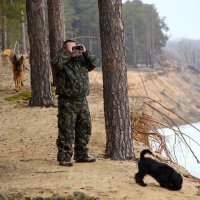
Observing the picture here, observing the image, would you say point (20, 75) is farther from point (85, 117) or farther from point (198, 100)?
point (198, 100)

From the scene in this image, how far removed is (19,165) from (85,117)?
55.2 inches

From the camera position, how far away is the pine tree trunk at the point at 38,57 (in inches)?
547

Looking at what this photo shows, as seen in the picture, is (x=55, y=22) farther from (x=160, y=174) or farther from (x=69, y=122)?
(x=160, y=174)

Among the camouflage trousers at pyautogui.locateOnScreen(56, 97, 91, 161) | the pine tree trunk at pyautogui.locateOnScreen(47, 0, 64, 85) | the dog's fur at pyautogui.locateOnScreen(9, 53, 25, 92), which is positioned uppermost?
the pine tree trunk at pyautogui.locateOnScreen(47, 0, 64, 85)

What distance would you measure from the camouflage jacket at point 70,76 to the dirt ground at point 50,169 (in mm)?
1197

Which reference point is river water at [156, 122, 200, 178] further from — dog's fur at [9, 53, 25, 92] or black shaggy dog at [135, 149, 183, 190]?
dog's fur at [9, 53, 25, 92]

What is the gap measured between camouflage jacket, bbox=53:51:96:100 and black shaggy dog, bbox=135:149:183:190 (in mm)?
1596

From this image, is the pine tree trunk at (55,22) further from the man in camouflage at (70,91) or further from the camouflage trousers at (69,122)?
the camouflage trousers at (69,122)

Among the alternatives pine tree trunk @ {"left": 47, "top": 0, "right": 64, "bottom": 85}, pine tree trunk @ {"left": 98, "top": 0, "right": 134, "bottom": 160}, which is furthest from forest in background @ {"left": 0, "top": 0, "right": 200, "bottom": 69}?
pine tree trunk @ {"left": 98, "top": 0, "right": 134, "bottom": 160}

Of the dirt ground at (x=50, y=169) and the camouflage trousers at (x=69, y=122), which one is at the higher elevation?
the camouflage trousers at (x=69, y=122)

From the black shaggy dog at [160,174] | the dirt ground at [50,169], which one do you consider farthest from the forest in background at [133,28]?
the black shaggy dog at [160,174]

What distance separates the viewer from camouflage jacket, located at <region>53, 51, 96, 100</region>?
7.80 metres

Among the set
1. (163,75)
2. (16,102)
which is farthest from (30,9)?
(163,75)

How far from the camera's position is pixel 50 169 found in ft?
25.6
